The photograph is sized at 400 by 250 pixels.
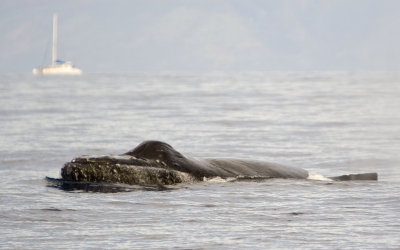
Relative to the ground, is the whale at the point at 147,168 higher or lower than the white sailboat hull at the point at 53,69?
lower

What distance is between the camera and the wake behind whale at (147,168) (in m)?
11.0

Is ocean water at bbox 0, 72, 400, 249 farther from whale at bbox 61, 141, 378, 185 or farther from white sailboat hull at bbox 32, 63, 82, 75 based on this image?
white sailboat hull at bbox 32, 63, 82, 75

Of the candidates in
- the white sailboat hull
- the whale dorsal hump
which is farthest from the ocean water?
the white sailboat hull

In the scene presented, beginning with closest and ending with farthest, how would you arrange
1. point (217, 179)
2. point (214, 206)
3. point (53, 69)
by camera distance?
point (214, 206) → point (217, 179) → point (53, 69)

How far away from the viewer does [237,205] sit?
10.4m

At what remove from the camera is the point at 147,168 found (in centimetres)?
1118

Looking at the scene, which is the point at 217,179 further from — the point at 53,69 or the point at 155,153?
the point at 53,69

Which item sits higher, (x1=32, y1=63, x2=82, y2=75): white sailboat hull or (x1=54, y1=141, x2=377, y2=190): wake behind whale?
(x1=32, y1=63, x2=82, y2=75): white sailboat hull

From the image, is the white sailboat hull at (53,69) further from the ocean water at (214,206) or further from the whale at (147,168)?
the whale at (147,168)

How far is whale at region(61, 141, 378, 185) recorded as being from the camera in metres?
11.0

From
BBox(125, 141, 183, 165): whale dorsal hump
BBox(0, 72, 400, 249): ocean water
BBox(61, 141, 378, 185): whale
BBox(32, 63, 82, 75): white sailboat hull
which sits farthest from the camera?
BBox(32, 63, 82, 75): white sailboat hull

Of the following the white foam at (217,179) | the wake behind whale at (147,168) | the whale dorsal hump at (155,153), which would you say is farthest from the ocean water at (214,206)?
the whale dorsal hump at (155,153)

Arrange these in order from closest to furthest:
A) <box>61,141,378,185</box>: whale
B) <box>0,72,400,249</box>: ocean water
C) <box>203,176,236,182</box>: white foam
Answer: <box>0,72,400,249</box>: ocean water, <box>61,141,378,185</box>: whale, <box>203,176,236,182</box>: white foam

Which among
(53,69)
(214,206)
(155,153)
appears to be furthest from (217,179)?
(53,69)
